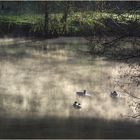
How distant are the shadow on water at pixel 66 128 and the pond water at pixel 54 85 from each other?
0.10ft

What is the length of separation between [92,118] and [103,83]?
4754 millimetres

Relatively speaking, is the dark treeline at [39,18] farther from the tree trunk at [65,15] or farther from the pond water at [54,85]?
the pond water at [54,85]

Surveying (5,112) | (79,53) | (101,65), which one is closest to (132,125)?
(5,112)

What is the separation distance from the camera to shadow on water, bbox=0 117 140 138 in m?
14.5

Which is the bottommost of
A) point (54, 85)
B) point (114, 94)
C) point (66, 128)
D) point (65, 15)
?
point (66, 128)

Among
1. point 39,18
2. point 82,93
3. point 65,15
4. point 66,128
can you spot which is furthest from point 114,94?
point 39,18

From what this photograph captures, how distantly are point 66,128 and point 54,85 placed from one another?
17.2ft

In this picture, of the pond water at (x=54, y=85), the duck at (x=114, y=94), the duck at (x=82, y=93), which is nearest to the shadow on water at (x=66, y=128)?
the pond water at (x=54, y=85)

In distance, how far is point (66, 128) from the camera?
15.1 m

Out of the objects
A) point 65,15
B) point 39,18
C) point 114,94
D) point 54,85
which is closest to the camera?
point 114,94

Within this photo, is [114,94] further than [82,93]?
No

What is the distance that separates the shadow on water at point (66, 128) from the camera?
1448 cm

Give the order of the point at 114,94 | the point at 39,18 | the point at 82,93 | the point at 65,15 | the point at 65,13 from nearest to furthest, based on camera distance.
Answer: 1. the point at 114,94
2. the point at 82,93
3. the point at 65,13
4. the point at 65,15
5. the point at 39,18

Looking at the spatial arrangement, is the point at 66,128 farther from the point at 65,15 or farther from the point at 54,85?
the point at 65,15
